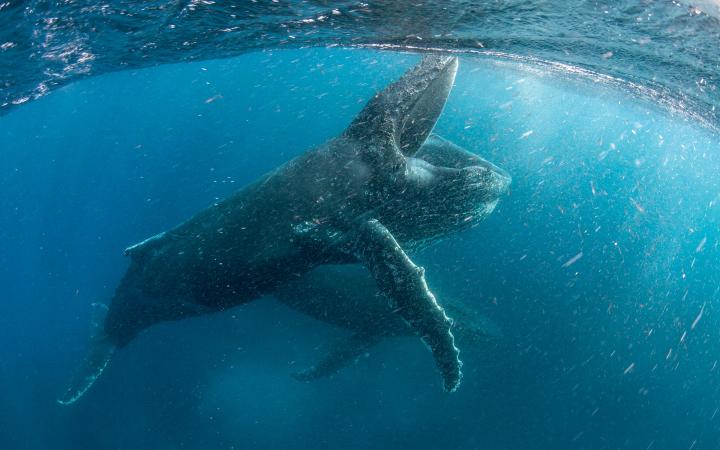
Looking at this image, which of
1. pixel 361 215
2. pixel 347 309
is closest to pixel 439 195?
pixel 361 215

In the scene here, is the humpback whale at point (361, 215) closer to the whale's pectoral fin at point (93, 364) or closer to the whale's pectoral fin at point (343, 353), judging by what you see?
the whale's pectoral fin at point (93, 364)

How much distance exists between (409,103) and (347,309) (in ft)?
23.1

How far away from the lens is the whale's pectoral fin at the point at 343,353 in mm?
12031

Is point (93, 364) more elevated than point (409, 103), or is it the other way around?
point (409, 103)

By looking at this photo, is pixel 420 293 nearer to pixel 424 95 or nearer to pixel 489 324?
pixel 424 95

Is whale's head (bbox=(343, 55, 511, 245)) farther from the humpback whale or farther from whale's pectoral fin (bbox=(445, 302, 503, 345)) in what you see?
whale's pectoral fin (bbox=(445, 302, 503, 345))

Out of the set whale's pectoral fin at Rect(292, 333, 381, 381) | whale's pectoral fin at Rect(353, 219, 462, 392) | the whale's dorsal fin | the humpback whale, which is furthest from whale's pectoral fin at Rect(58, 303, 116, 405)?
the whale's dorsal fin

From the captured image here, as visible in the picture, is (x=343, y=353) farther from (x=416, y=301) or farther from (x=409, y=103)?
(x=409, y=103)

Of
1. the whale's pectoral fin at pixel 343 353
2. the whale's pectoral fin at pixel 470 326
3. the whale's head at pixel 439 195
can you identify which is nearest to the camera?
the whale's head at pixel 439 195

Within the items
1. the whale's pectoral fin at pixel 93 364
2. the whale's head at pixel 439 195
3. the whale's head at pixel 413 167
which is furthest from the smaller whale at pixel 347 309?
the whale's head at pixel 413 167

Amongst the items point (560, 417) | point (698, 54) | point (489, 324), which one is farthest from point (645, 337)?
point (698, 54)

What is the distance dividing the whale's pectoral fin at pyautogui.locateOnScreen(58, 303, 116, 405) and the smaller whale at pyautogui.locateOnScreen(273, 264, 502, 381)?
4378mm

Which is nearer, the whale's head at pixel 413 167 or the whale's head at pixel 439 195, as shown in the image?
the whale's head at pixel 413 167

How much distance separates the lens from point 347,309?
38.3 feet
